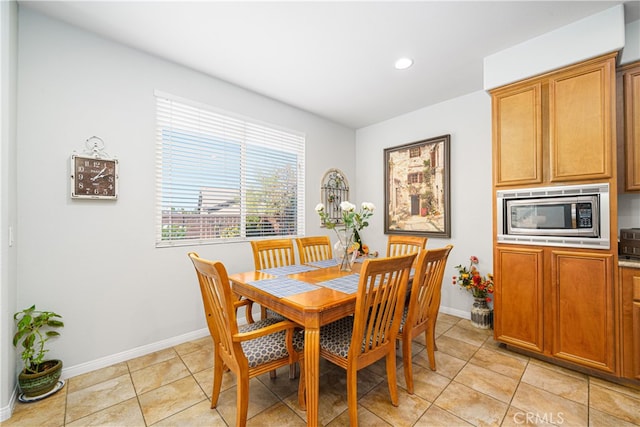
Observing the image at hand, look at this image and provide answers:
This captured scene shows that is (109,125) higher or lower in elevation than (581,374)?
higher

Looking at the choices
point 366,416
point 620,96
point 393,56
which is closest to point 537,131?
point 620,96

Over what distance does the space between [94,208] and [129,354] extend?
4.27ft

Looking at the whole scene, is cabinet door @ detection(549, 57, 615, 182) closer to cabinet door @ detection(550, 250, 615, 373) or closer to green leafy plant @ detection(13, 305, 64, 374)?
cabinet door @ detection(550, 250, 615, 373)

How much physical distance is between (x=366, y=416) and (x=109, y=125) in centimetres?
296

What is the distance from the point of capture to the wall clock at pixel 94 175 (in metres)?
2.06

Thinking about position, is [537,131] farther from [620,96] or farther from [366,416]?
[366,416]

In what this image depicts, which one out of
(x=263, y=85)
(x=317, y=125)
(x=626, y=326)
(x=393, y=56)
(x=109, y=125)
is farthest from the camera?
(x=317, y=125)

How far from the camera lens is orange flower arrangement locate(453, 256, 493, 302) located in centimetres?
295

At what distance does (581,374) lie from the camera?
6.84ft

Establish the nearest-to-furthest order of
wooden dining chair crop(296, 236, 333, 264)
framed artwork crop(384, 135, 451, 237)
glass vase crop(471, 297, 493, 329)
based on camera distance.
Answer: wooden dining chair crop(296, 236, 333, 264)
glass vase crop(471, 297, 493, 329)
framed artwork crop(384, 135, 451, 237)

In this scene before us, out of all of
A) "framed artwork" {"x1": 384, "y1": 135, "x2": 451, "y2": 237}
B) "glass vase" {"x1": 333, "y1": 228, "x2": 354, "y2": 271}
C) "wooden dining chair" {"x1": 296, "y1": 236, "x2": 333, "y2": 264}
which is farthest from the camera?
"framed artwork" {"x1": 384, "y1": 135, "x2": 451, "y2": 237}

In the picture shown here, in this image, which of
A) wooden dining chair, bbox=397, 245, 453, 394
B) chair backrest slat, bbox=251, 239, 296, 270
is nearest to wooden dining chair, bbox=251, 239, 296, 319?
chair backrest slat, bbox=251, 239, 296, 270

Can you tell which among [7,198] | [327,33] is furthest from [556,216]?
[7,198]

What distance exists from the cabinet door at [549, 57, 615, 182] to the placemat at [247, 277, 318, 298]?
2.21 metres
